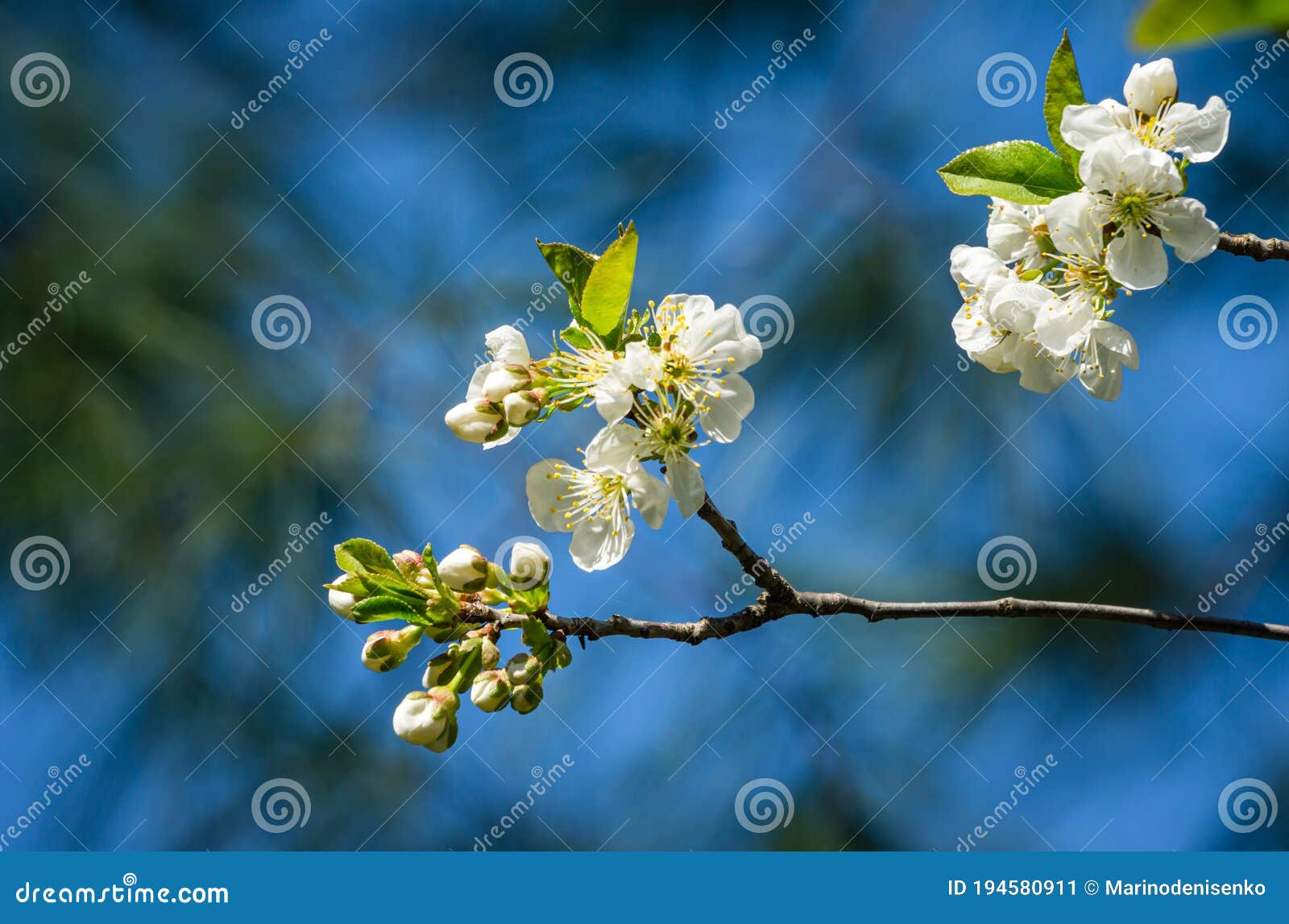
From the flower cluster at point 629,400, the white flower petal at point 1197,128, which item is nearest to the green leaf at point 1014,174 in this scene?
the white flower petal at point 1197,128

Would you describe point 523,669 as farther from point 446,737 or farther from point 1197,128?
point 1197,128

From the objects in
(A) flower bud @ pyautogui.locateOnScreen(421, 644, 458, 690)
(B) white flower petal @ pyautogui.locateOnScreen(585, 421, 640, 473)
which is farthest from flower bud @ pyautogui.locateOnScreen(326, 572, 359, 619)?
(B) white flower petal @ pyautogui.locateOnScreen(585, 421, 640, 473)

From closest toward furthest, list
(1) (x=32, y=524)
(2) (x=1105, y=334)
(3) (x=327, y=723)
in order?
(2) (x=1105, y=334)
(1) (x=32, y=524)
(3) (x=327, y=723)

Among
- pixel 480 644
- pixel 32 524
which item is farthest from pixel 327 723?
pixel 480 644

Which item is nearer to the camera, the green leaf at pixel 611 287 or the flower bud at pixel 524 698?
the green leaf at pixel 611 287

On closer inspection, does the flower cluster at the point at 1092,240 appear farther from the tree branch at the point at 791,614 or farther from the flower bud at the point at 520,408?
the flower bud at the point at 520,408

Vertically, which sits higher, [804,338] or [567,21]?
[567,21]

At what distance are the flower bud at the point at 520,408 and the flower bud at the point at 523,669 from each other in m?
0.28

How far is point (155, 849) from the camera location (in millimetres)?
2434

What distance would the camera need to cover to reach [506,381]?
117 centimetres

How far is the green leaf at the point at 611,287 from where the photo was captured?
108 cm

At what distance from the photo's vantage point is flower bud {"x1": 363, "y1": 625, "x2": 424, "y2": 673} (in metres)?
1.25

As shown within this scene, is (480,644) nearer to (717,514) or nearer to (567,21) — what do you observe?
(717,514)

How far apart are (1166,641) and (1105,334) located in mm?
1472
